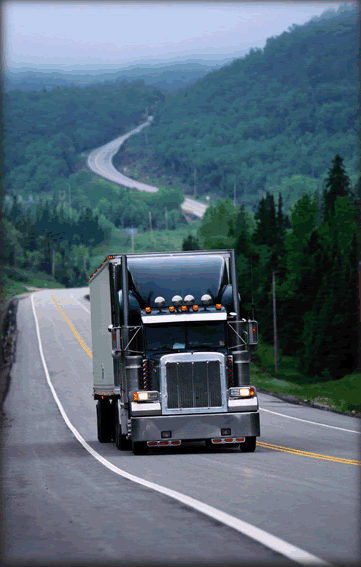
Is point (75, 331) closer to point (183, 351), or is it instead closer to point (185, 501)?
point (183, 351)

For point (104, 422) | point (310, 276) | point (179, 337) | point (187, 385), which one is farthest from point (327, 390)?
point (310, 276)

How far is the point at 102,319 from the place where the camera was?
2484 cm

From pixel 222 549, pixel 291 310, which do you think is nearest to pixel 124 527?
pixel 222 549

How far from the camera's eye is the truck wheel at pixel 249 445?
834 inches

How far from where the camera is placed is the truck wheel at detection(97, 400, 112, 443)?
25.5 metres

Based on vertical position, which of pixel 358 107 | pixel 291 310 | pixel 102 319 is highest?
pixel 358 107

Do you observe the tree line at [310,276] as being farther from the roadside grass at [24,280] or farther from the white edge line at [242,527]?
the white edge line at [242,527]

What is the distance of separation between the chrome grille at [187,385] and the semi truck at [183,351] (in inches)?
0.9

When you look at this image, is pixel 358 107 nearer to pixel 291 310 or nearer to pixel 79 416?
pixel 79 416

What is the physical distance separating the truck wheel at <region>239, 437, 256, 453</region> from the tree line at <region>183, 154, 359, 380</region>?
135 feet

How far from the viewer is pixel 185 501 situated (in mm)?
12383

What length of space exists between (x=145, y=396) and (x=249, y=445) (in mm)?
2691

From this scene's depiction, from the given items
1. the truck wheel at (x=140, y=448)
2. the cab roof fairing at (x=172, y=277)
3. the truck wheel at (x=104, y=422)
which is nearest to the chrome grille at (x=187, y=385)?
the truck wheel at (x=140, y=448)

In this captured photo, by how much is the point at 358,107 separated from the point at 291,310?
10562 centimetres
